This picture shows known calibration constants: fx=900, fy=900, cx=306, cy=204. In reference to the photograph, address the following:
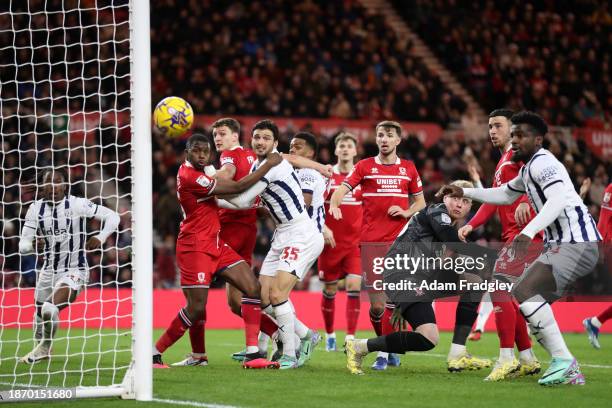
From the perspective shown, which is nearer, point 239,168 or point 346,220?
point 239,168

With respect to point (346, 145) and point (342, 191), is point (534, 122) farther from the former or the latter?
point (346, 145)

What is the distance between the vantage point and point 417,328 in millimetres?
7484

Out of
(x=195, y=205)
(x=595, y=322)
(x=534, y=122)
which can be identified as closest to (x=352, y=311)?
(x=595, y=322)

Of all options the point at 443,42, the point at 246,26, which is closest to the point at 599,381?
the point at 246,26

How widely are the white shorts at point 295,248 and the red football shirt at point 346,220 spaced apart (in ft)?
8.67

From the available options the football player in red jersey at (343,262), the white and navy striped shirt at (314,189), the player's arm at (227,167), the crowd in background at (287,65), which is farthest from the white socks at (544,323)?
the crowd in background at (287,65)

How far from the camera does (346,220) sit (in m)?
11.4

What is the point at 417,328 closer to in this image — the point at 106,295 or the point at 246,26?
the point at 106,295

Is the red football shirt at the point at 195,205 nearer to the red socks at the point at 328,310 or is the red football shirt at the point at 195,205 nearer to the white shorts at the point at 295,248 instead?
the white shorts at the point at 295,248

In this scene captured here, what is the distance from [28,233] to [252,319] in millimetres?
2462

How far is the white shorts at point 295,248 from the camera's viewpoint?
326 inches

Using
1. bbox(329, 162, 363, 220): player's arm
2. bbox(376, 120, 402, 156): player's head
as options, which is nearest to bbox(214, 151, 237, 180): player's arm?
bbox(329, 162, 363, 220): player's arm

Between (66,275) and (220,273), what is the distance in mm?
1896

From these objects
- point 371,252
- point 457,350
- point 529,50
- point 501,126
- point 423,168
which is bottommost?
point 457,350
